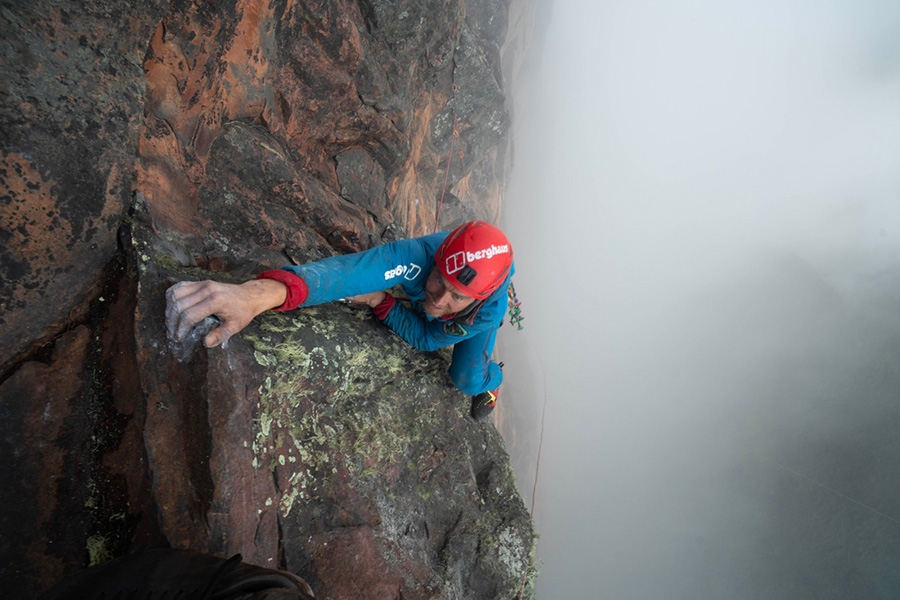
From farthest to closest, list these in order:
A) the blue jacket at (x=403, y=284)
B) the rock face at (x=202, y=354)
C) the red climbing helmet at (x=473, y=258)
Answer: the red climbing helmet at (x=473, y=258)
the blue jacket at (x=403, y=284)
the rock face at (x=202, y=354)

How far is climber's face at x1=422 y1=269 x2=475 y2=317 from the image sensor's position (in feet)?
11.0

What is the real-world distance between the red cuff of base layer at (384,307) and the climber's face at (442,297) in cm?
66

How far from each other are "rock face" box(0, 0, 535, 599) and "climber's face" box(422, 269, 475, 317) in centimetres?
74

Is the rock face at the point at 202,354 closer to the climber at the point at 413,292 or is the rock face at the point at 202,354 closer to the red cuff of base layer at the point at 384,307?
the red cuff of base layer at the point at 384,307

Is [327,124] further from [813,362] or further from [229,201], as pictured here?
[813,362]

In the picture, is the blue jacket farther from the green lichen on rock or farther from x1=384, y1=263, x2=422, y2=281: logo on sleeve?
the green lichen on rock

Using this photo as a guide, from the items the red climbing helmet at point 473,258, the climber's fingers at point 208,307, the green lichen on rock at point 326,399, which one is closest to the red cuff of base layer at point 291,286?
the climber's fingers at point 208,307

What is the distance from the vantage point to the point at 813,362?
29859 millimetres

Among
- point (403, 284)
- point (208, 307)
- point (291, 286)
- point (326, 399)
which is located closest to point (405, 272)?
point (403, 284)

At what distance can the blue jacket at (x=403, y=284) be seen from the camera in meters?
2.81

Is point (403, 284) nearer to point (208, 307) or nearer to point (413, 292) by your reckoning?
point (413, 292)

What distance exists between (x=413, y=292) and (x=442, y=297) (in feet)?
1.74

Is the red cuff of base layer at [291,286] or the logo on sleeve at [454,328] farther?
the logo on sleeve at [454,328]

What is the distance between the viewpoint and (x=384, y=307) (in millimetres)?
4137
